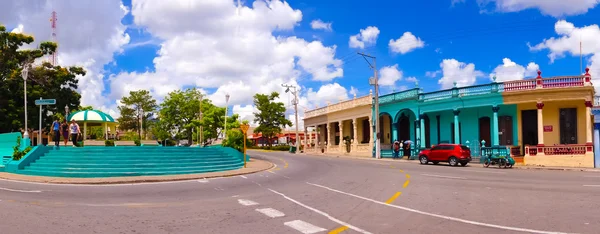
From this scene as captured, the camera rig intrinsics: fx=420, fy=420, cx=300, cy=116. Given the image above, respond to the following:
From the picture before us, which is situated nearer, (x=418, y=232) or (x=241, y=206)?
(x=418, y=232)

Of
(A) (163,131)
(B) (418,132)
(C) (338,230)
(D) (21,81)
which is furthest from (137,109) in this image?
(C) (338,230)

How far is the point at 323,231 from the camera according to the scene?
7195 millimetres

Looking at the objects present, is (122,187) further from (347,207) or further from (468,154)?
(468,154)

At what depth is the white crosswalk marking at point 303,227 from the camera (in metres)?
7.29

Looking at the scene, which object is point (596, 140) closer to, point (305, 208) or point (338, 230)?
point (305, 208)

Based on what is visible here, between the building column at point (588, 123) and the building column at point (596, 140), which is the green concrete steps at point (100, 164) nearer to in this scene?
the building column at point (588, 123)

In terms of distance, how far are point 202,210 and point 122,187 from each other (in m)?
6.76

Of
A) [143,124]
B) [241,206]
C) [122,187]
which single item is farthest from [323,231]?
[143,124]

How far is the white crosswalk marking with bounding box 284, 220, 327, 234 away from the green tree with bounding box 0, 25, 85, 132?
128ft

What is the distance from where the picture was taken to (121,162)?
20000 mm

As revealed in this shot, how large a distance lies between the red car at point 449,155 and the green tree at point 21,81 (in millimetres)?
34548

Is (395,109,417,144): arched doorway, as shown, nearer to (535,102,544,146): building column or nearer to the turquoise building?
the turquoise building

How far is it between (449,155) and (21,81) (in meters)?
38.1

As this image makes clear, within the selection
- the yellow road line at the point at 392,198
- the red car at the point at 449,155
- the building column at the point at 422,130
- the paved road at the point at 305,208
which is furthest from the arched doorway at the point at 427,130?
the yellow road line at the point at 392,198
